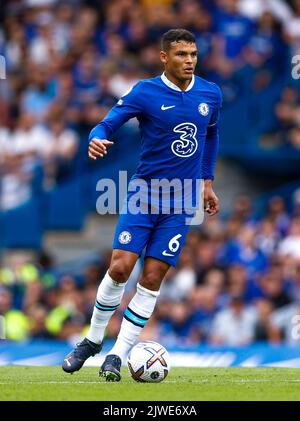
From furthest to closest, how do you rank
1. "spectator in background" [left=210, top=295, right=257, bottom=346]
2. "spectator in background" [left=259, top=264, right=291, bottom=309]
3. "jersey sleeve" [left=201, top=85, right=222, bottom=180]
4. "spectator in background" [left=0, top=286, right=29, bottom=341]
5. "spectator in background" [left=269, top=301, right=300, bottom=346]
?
"spectator in background" [left=0, top=286, right=29, bottom=341] → "spectator in background" [left=259, top=264, right=291, bottom=309] → "spectator in background" [left=210, top=295, right=257, bottom=346] → "spectator in background" [left=269, top=301, right=300, bottom=346] → "jersey sleeve" [left=201, top=85, right=222, bottom=180]

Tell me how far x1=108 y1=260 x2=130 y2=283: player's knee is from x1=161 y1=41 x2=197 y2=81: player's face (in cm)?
153

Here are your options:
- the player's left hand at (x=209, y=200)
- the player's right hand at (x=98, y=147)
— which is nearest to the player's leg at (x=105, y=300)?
the player's right hand at (x=98, y=147)

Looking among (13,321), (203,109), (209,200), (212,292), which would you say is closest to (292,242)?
(212,292)

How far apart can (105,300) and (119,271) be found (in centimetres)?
32

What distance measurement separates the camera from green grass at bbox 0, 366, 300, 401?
8242mm

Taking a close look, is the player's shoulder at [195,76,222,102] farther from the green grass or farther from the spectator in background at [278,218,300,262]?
the spectator in background at [278,218,300,262]

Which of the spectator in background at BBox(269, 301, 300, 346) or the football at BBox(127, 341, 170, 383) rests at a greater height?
the football at BBox(127, 341, 170, 383)

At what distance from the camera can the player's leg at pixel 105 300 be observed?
9297mm

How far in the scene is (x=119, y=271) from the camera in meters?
9.29

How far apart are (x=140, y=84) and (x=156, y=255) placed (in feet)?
4.41

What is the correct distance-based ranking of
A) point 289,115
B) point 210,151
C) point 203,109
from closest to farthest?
point 203,109
point 210,151
point 289,115

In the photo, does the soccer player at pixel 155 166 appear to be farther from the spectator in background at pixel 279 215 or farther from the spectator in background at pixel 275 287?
the spectator in background at pixel 279 215

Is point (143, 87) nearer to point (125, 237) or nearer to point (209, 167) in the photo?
point (209, 167)

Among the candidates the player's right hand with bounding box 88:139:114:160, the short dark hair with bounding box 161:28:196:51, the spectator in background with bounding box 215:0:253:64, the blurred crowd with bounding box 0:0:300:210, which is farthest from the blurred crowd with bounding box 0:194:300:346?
the player's right hand with bounding box 88:139:114:160
